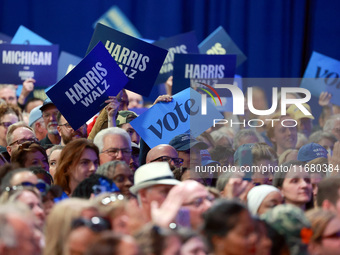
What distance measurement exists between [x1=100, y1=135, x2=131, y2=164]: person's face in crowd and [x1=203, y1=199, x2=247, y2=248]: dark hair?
213 centimetres

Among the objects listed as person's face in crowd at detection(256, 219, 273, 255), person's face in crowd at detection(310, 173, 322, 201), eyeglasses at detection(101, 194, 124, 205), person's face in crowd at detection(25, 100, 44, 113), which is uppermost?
person's face in crowd at detection(25, 100, 44, 113)

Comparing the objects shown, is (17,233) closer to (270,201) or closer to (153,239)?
(153,239)

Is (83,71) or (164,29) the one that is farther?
(164,29)

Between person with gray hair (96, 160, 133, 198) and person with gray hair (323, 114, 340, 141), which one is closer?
person with gray hair (96, 160, 133, 198)

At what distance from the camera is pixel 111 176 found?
5.70 metres

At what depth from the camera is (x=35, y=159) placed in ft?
20.7

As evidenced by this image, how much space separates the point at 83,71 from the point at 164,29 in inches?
283

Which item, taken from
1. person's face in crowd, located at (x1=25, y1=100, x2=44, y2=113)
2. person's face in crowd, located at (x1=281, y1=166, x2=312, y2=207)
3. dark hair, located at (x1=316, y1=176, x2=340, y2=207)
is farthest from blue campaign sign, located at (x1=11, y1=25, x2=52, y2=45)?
dark hair, located at (x1=316, y1=176, x2=340, y2=207)

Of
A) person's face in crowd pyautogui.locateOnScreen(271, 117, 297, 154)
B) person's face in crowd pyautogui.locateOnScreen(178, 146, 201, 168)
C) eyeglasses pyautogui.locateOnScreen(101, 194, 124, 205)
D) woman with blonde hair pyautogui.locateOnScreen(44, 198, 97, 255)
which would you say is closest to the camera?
woman with blonde hair pyautogui.locateOnScreen(44, 198, 97, 255)

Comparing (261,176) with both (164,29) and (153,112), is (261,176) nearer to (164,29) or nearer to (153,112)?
(153,112)

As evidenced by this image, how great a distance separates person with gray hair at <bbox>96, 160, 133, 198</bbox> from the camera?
224 inches

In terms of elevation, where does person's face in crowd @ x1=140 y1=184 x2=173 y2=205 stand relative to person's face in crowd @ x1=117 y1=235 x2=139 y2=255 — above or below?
below

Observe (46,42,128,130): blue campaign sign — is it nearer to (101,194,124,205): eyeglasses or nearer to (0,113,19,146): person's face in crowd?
(0,113,19,146): person's face in crowd

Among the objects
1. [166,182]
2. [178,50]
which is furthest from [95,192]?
[178,50]
